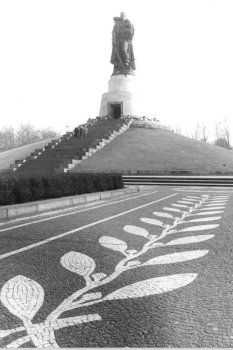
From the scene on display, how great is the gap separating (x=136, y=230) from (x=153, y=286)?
3.26 m

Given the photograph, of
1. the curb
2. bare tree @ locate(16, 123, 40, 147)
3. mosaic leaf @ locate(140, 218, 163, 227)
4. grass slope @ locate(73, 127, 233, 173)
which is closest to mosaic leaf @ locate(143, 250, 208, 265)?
mosaic leaf @ locate(140, 218, 163, 227)

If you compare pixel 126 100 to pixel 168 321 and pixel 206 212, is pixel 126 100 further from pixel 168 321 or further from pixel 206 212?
pixel 168 321

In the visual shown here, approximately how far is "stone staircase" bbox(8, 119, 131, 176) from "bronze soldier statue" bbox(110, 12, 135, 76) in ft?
35.1

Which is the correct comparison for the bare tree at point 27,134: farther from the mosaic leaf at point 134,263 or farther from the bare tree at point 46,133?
the mosaic leaf at point 134,263

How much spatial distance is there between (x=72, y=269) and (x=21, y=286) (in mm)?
769

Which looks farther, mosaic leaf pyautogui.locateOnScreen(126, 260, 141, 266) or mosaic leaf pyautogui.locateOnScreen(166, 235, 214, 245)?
mosaic leaf pyautogui.locateOnScreen(166, 235, 214, 245)

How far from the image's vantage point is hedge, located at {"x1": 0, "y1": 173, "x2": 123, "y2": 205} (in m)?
10.2

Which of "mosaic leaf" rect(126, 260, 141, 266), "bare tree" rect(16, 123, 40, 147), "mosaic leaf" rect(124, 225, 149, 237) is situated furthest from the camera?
"bare tree" rect(16, 123, 40, 147)

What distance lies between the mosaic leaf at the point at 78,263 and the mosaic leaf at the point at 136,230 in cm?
182

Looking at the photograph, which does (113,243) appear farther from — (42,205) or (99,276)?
(42,205)

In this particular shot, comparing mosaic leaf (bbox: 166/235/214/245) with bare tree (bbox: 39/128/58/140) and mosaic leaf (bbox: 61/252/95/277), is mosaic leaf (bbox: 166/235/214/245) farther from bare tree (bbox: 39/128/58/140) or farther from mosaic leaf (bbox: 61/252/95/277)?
bare tree (bbox: 39/128/58/140)

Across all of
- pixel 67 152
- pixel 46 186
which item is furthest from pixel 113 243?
pixel 67 152

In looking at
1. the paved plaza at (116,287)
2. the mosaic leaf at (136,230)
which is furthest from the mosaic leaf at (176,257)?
the mosaic leaf at (136,230)

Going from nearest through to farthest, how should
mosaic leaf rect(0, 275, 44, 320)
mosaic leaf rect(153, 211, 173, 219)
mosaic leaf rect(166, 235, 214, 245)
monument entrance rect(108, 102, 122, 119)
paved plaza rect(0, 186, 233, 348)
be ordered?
paved plaza rect(0, 186, 233, 348) < mosaic leaf rect(0, 275, 44, 320) < mosaic leaf rect(166, 235, 214, 245) < mosaic leaf rect(153, 211, 173, 219) < monument entrance rect(108, 102, 122, 119)
